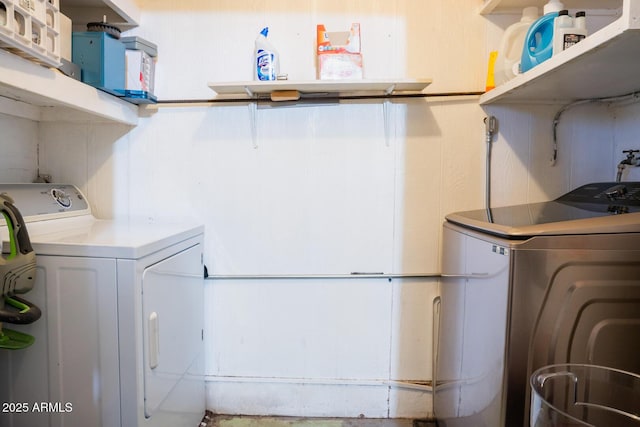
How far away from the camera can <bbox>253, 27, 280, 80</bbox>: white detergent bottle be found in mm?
1636

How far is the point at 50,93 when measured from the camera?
1271mm

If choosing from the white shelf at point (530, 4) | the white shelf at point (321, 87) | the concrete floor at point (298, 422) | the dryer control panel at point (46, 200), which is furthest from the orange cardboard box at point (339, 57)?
the concrete floor at point (298, 422)

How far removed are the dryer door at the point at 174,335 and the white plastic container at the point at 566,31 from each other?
1690 millimetres

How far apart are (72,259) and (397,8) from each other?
1822 mm

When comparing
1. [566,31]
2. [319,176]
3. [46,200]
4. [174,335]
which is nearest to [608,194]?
[566,31]

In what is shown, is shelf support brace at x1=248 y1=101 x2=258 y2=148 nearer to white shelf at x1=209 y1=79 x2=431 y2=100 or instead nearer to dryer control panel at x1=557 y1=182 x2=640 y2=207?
white shelf at x1=209 y1=79 x2=431 y2=100

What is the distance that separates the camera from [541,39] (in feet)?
4.80

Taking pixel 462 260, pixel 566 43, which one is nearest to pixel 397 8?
pixel 566 43

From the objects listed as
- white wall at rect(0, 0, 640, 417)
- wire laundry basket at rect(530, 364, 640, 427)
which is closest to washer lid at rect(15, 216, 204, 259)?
white wall at rect(0, 0, 640, 417)

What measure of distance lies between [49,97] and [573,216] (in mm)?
1955

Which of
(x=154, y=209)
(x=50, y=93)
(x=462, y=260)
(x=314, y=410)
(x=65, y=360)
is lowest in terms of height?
(x=314, y=410)

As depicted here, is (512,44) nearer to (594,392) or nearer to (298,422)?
(594,392)

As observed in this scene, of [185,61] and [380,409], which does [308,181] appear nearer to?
[185,61]

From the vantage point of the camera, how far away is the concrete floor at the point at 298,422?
1.80 meters
